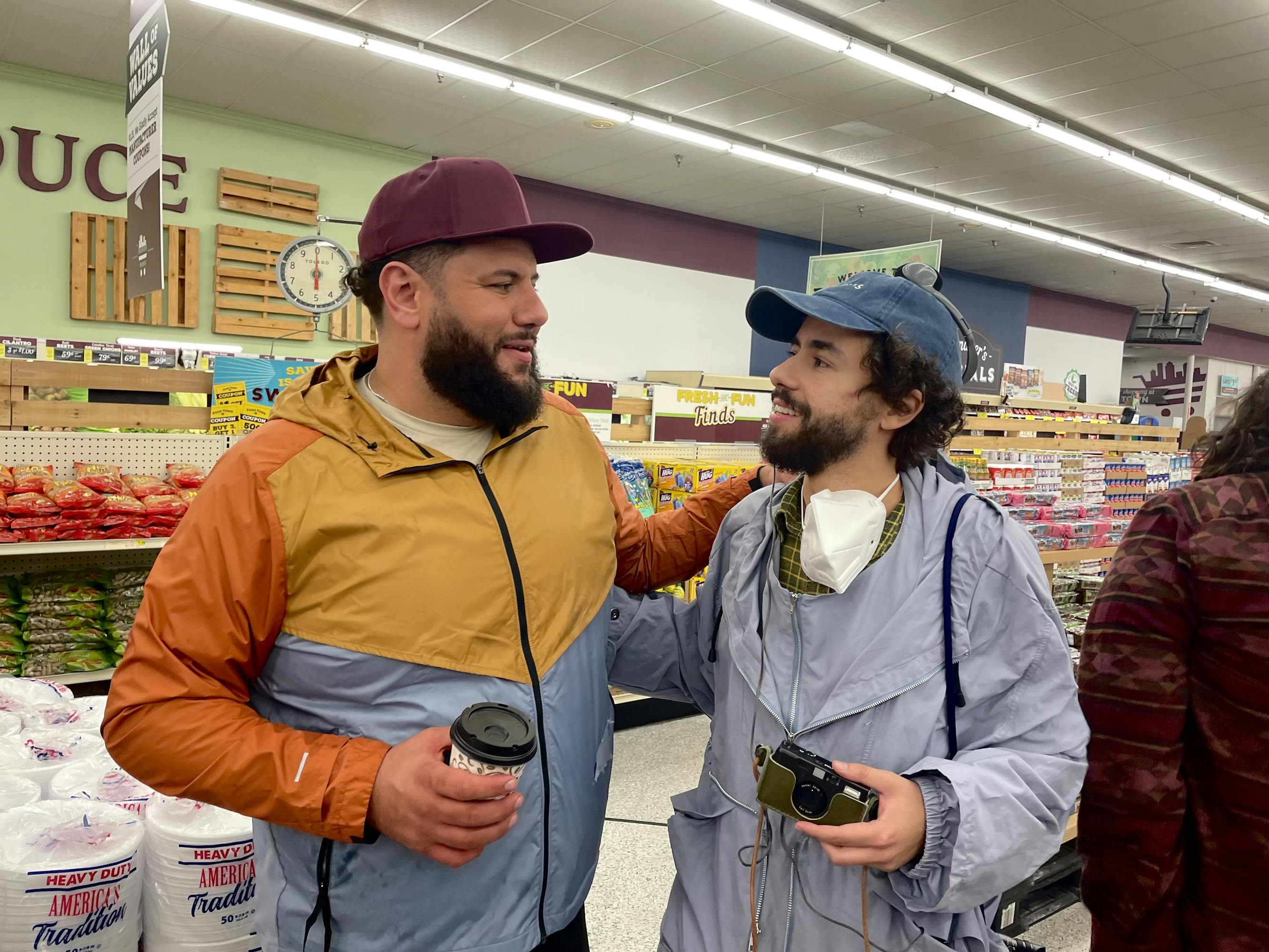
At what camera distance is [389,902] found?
1.30 metres

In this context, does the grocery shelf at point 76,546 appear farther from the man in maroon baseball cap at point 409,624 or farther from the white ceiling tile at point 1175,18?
the white ceiling tile at point 1175,18

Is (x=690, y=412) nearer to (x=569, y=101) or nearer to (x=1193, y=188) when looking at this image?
(x=569, y=101)

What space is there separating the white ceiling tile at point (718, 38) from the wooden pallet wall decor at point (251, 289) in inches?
163

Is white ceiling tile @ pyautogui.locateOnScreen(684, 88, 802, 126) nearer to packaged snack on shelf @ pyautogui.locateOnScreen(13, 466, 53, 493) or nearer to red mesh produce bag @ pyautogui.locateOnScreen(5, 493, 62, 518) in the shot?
packaged snack on shelf @ pyautogui.locateOnScreen(13, 466, 53, 493)

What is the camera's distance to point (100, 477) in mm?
3361

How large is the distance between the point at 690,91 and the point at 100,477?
6.07 metres

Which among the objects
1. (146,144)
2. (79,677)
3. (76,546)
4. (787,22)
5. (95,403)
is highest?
(787,22)

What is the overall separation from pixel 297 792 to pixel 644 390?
8967mm

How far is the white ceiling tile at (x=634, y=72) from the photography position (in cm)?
704

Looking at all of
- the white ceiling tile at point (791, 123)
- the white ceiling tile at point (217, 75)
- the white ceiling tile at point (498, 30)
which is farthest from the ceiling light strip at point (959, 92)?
the white ceiling tile at point (217, 75)

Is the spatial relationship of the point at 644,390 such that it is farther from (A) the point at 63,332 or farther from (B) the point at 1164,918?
(B) the point at 1164,918

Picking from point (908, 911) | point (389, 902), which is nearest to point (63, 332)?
point (389, 902)

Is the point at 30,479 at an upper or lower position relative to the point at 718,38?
lower

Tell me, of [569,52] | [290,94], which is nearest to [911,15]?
[569,52]
